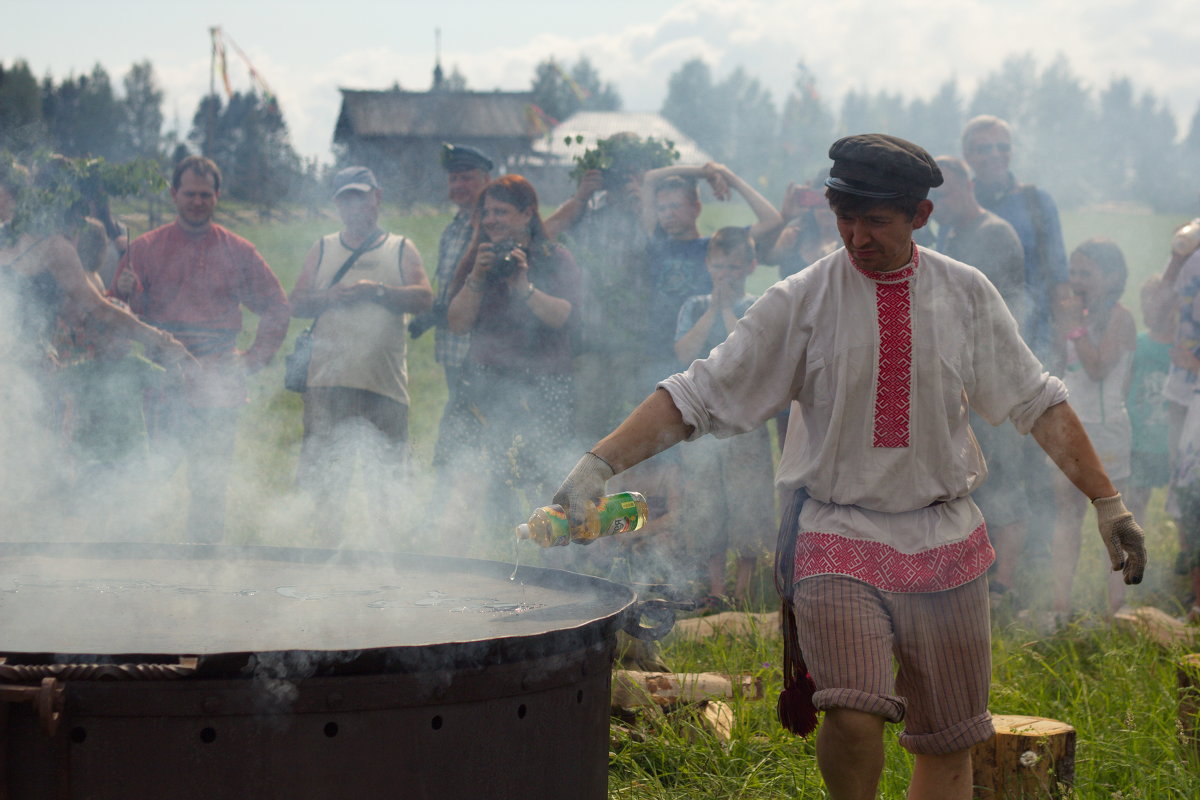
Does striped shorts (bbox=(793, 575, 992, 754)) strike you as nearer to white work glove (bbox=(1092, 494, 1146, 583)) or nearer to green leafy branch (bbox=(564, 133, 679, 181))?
white work glove (bbox=(1092, 494, 1146, 583))

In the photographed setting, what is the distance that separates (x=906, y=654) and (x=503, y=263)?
3.02 m

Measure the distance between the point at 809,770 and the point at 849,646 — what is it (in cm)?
110

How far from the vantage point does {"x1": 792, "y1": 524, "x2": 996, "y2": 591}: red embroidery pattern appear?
270 centimetres

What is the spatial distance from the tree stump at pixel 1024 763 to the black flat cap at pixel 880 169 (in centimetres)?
158

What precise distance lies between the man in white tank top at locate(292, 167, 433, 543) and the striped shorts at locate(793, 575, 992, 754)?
311cm

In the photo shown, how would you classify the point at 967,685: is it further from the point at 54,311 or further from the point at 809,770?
Answer: the point at 54,311

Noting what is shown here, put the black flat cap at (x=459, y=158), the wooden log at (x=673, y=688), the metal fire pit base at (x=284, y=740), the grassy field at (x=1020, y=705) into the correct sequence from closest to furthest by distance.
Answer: the metal fire pit base at (x=284, y=740) → the grassy field at (x=1020, y=705) → the wooden log at (x=673, y=688) → the black flat cap at (x=459, y=158)

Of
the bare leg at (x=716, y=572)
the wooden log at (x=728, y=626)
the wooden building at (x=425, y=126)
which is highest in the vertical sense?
the wooden building at (x=425, y=126)

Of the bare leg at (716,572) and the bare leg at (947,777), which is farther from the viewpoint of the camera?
the bare leg at (716,572)

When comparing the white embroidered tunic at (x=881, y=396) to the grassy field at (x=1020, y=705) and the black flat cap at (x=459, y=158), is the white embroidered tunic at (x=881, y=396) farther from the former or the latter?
the black flat cap at (x=459, y=158)

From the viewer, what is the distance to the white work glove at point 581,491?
2.67 m

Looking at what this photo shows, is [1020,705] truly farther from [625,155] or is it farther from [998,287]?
[625,155]

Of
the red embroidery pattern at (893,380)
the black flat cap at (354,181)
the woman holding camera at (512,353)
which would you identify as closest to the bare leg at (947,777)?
the red embroidery pattern at (893,380)

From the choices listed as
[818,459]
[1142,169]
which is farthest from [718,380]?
[1142,169]
